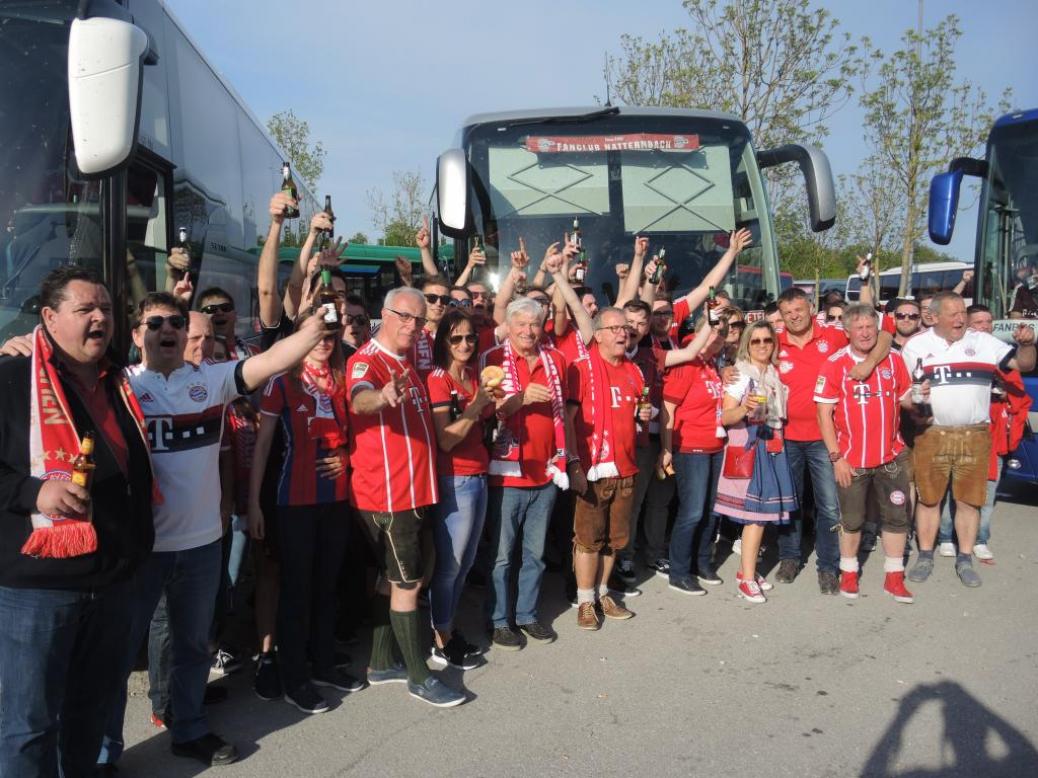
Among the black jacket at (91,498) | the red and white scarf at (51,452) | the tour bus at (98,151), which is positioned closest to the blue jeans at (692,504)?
the tour bus at (98,151)

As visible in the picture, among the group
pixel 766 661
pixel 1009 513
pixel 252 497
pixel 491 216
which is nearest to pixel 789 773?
pixel 766 661

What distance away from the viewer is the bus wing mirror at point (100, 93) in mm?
3324

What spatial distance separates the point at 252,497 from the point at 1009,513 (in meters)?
7.08

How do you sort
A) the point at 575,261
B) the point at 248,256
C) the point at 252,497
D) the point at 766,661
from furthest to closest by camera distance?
the point at 248,256
the point at 575,261
the point at 766,661
the point at 252,497

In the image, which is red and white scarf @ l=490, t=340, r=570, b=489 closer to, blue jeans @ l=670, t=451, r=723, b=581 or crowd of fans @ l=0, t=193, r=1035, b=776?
crowd of fans @ l=0, t=193, r=1035, b=776

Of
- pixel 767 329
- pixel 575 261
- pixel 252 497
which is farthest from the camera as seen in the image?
pixel 575 261

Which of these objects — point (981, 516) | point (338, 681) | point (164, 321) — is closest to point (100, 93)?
point (164, 321)

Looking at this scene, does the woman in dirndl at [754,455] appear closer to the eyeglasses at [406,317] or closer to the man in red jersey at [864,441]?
the man in red jersey at [864,441]

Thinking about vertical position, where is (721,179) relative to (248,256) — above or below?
above

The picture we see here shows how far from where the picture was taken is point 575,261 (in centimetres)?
652

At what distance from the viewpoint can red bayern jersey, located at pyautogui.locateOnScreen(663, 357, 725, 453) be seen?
221 inches

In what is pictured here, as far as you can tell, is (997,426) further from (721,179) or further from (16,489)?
(16,489)

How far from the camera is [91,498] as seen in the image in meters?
2.66

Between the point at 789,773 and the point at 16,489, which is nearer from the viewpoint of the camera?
the point at 16,489
